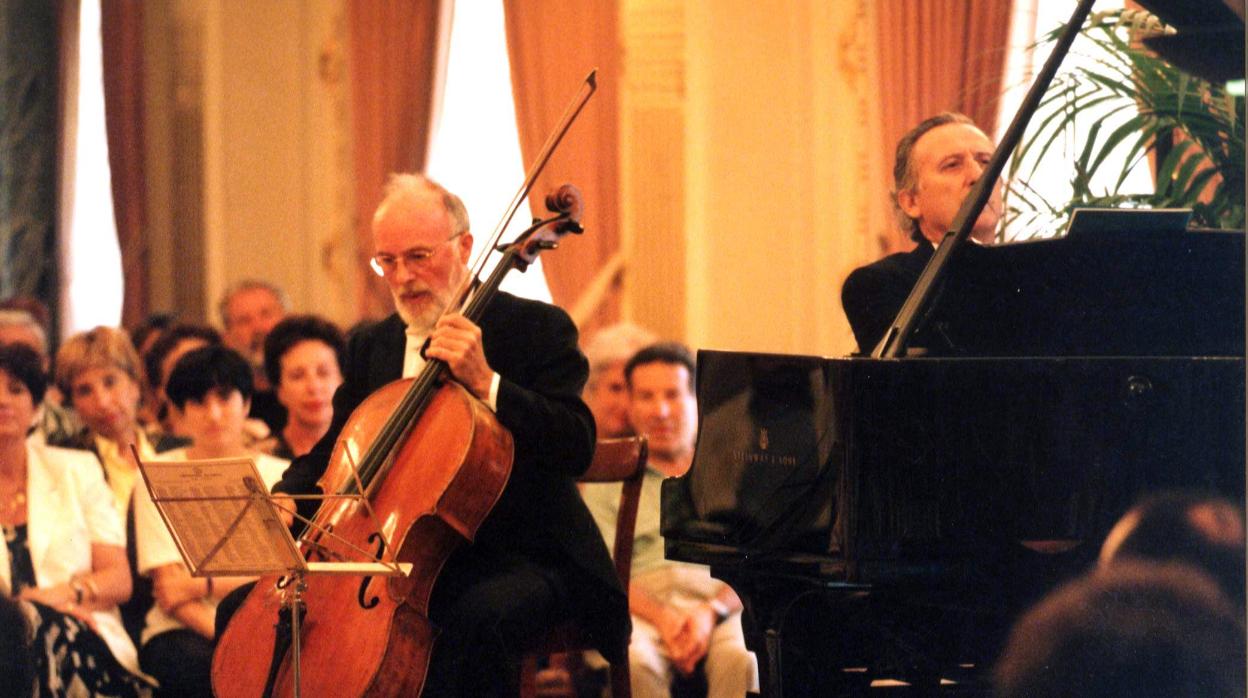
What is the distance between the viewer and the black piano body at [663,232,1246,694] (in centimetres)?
269

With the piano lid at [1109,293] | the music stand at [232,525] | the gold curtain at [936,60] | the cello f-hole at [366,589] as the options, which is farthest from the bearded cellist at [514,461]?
the gold curtain at [936,60]

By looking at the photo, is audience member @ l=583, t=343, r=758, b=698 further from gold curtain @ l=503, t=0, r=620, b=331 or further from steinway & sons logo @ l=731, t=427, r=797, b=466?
gold curtain @ l=503, t=0, r=620, b=331

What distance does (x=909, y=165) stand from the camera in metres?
3.51

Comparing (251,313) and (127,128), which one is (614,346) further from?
(127,128)

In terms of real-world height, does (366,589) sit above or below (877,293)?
below

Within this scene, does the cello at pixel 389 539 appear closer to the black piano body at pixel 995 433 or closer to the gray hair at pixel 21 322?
the black piano body at pixel 995 433

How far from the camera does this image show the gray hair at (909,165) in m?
3.50

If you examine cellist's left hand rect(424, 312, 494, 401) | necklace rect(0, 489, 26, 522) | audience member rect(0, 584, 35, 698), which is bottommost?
audience member rect(0, 584, 35, 698)

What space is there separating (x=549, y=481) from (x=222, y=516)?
0.86 meters

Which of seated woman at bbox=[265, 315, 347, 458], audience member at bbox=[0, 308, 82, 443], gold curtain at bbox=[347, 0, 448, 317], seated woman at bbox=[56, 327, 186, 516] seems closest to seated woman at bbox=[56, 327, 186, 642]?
seated woman at bbox=[56, 327, 186, 516]

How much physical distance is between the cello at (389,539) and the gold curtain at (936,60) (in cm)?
304

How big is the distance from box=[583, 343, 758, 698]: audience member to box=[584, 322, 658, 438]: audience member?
376 mm

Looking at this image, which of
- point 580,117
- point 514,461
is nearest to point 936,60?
point 580,117

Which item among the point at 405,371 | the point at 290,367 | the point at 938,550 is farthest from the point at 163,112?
the point at 938,550
